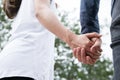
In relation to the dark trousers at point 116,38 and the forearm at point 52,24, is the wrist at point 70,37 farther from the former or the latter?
the dark trousers at point 116,38

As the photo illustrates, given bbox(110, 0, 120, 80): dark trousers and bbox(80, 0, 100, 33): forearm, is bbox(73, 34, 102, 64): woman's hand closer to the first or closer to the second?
bbox(110, 0, 120, 80): dark trousers

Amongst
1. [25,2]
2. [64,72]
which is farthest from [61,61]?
[25,2]

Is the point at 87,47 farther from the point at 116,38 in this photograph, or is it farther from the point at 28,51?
the point at 28,51

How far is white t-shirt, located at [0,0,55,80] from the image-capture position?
1944 millimetres

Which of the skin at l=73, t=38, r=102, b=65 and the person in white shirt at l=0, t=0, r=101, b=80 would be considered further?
the person in white shirt at l=0, t=0, r=101, b=80

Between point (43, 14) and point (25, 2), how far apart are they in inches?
17.2

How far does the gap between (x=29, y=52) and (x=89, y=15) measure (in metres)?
0.41

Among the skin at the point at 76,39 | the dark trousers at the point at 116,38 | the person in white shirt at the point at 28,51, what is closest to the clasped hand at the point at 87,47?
the skin at the point at 76,39

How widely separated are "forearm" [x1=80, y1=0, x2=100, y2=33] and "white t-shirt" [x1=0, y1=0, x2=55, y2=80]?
30 centimetres

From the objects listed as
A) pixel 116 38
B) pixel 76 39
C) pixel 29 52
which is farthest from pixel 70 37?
pixel 29 52

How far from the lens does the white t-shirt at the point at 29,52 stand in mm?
1944

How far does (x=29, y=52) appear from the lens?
6.44 feet

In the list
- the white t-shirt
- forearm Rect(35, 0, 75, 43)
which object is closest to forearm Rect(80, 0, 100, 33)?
forearm Rect(35, 0, 75, 43)

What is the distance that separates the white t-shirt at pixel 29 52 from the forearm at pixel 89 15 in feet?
0.97
